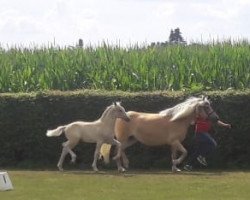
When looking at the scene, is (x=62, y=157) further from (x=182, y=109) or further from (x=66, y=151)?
(x=182, y=109)

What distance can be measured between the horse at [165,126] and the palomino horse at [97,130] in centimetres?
43

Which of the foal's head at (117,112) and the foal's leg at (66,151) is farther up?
the foal's head at (117,112)

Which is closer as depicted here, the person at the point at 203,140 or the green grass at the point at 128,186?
the green grass at the point at 128,186

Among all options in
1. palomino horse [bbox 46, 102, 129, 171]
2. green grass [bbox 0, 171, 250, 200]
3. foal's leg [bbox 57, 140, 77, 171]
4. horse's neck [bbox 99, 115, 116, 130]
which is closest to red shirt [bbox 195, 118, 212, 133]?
green grass [bbox 0, 171, 250, 200]

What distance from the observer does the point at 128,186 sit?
15117mm

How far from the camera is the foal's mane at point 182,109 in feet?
58.6

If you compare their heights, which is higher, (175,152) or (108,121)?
(108,121)

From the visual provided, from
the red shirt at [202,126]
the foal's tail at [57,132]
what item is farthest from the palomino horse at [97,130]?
the red shirt at [202,126]

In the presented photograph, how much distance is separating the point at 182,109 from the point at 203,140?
83cm

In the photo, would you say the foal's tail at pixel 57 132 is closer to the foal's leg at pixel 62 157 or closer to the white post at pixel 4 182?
the foal's leg at pixel 62 157

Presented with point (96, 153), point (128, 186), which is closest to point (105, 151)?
point (96, 153)

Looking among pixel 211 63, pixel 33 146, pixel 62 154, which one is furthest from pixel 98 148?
pixel 211 63

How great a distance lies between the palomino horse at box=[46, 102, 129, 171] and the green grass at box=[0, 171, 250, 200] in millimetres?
733

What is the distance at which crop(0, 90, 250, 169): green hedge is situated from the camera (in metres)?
18.8
